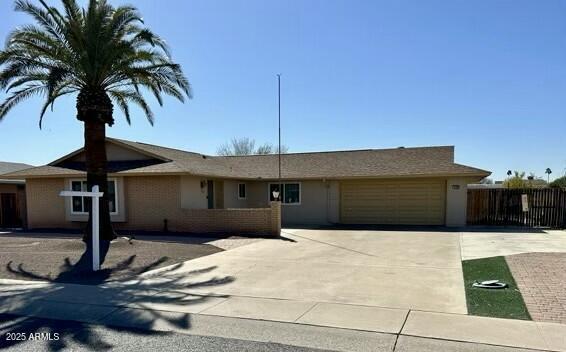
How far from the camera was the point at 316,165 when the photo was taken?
23.7 m

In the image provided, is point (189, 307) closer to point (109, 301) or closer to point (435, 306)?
point (109, 301)

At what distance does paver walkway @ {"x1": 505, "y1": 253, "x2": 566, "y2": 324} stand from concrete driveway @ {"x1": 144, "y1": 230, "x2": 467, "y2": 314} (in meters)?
1.05

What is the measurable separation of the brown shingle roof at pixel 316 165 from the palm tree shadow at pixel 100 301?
8.04 metres

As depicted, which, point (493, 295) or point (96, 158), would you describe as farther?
point (96, 158)

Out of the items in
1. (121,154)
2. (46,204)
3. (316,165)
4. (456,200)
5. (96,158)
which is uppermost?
(121,154)

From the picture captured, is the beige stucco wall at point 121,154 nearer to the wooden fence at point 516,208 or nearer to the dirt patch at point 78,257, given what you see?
the dirt patch at point 78,257

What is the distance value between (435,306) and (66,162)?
19504mm

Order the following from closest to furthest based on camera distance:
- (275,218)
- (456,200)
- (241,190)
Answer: (275,218) < (456,200) < (241,190)

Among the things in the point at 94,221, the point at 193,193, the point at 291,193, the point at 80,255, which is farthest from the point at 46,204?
the point at 94,221

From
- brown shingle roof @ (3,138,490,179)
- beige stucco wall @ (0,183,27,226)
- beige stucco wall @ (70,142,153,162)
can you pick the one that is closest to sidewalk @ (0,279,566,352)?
brown shingle roof @ (3,138,490,179)

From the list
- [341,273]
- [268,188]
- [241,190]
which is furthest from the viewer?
[241,190]

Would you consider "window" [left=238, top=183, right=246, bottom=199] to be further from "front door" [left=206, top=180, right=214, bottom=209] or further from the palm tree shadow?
the palm tree shadow

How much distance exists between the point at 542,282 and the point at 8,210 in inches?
960

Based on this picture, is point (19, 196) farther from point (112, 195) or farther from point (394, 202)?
point (394, 202)
